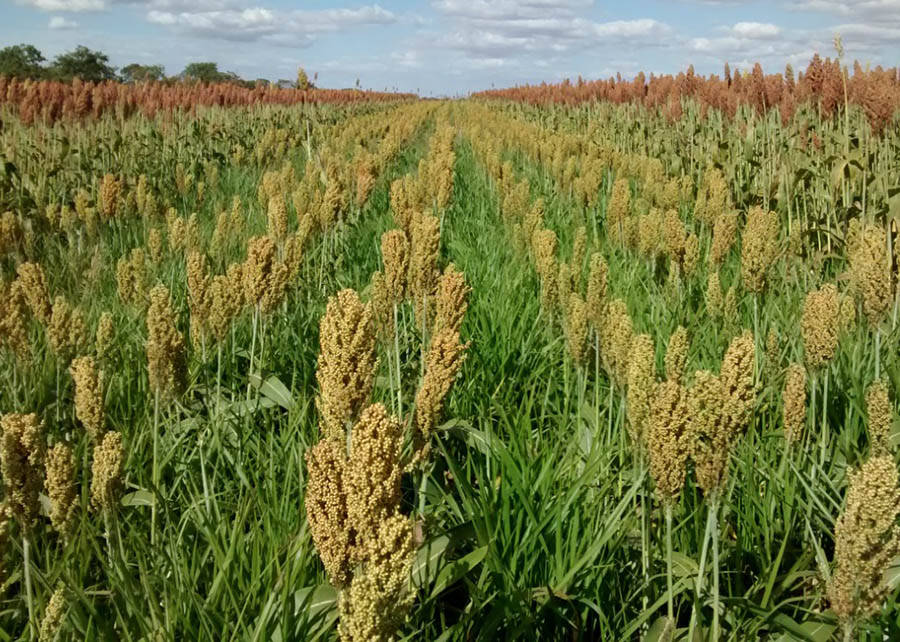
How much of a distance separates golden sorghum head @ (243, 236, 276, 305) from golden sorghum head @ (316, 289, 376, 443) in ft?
2.95

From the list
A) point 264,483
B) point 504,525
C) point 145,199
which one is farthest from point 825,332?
point 145,199

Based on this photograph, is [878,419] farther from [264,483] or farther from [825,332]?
[264,483]

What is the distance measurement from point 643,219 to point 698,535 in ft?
6.16

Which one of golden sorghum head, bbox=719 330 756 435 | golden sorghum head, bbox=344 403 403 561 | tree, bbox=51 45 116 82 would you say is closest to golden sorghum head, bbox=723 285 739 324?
golden sorghum head, bbox=719 330 756 435

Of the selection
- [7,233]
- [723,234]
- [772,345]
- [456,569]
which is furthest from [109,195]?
[772,345]

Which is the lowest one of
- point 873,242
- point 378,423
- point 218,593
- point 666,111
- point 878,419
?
point 218,593

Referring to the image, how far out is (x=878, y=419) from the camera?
63.5 inches

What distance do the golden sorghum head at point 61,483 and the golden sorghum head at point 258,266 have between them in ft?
3.07

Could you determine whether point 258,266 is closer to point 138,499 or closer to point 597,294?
point 138,499

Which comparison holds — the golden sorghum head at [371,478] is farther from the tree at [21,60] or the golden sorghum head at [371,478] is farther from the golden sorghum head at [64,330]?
the tree at [21,60]

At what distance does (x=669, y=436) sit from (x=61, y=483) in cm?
109

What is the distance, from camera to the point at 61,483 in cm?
139

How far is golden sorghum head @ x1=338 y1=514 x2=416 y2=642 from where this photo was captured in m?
0.91

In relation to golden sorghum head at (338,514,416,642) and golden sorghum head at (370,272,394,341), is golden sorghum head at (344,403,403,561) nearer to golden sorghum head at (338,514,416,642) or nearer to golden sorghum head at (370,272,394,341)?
golden sorghum head at (338,514,416,642)
